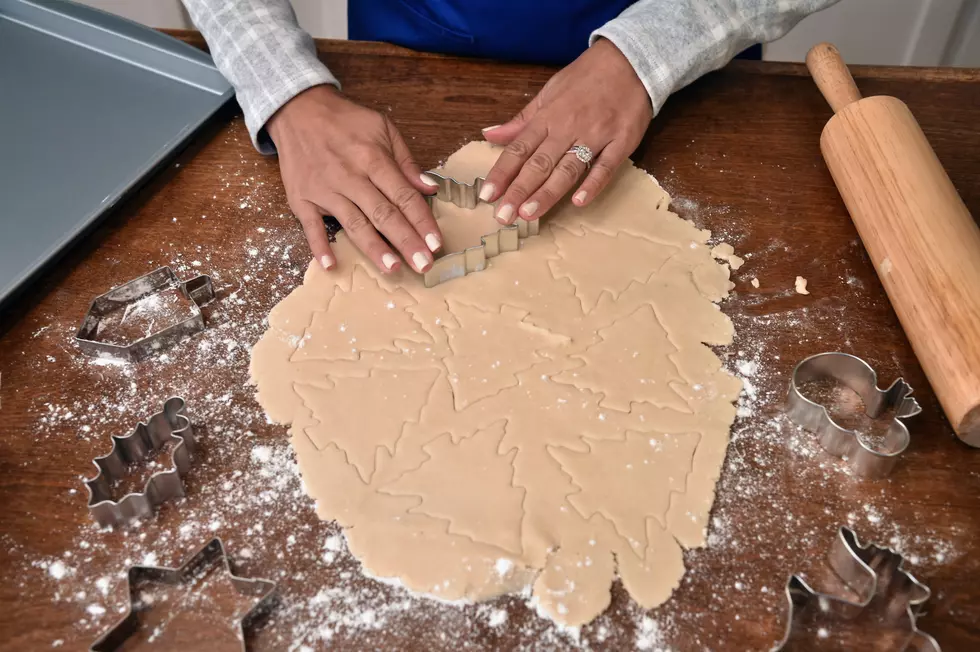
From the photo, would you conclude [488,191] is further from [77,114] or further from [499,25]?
[77,114]

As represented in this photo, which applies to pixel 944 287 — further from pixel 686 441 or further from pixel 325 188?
pixel 325 188

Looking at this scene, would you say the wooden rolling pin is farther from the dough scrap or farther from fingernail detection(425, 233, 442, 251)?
fingernail detection(425, 233, 442, 251)

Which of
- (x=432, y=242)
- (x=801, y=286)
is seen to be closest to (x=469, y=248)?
(x=432, y=242)

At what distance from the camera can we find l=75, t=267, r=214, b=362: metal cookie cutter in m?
1.16

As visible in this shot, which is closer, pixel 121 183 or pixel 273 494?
pixel 273 494

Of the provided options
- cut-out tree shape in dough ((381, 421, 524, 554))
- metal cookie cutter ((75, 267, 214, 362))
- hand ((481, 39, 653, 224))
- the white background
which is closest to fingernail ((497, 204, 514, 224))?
hand ((481, 39, 653, 224))

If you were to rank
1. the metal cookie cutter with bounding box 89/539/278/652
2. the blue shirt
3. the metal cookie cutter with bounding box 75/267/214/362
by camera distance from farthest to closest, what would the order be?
the blue shirt < the metal cookie cutter with bounding box 75/267/214/362 < the metal cookie cutter with bounding box 89/539/278/652

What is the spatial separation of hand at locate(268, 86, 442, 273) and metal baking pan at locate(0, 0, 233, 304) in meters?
0.27

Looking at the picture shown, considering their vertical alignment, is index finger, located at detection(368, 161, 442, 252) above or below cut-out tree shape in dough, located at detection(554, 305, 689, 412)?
above

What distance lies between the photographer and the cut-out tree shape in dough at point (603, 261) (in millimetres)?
1241

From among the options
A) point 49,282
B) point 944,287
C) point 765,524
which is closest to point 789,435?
point 765,524

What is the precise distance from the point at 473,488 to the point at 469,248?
42 centimetres

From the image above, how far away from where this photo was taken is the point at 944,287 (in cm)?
110

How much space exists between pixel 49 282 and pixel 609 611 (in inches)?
41.1
